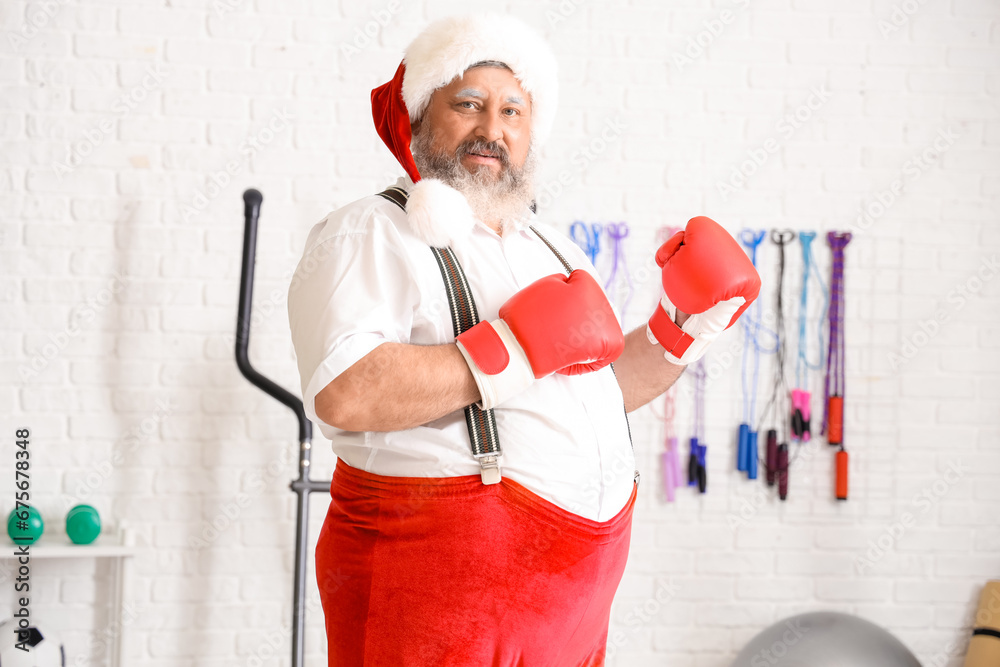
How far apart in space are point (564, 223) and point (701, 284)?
3.73ft

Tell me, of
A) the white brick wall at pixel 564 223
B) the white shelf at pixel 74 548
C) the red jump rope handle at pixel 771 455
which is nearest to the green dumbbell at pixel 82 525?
the white shelf at pixel 74 548

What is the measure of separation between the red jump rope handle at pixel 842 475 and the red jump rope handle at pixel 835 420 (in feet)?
0.16

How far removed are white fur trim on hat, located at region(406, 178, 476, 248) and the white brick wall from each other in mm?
1235

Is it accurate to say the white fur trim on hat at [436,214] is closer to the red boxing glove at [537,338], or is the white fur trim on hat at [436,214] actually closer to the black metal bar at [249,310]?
the red boxing glove at [537,338]

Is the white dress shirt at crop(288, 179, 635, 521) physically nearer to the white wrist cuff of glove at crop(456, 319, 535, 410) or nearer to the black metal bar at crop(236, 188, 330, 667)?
the white wrist cuff of glove at crop(456, 319, 535, 410)

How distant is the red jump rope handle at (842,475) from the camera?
8.09 ft

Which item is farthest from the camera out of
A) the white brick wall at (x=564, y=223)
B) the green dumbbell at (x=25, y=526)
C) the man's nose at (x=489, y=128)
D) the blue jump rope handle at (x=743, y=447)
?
the blue jump rope handle at (x=743, y=447)

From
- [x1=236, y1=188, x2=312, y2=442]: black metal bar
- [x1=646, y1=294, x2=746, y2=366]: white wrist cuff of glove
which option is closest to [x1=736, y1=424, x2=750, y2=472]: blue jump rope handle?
[x1=646, y1=294, x2=746, y2=366]: white wrist cuff of glove

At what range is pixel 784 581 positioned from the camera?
8.26 ft

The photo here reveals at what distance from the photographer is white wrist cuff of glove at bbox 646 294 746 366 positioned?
1.42 metres

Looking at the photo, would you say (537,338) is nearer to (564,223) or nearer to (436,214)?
(436,214)

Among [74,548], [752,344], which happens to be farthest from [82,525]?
[752,344]

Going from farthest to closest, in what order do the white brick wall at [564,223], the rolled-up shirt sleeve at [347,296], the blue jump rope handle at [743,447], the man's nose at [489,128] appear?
the blue jump rope handle at [743,447] → the white brick wall at [564,223] → the man's nose at [489,128] → the rolled-up shirt sleeve at [347,296]

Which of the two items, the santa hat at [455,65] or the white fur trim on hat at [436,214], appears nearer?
the white fur trim on hat at [436,214]
